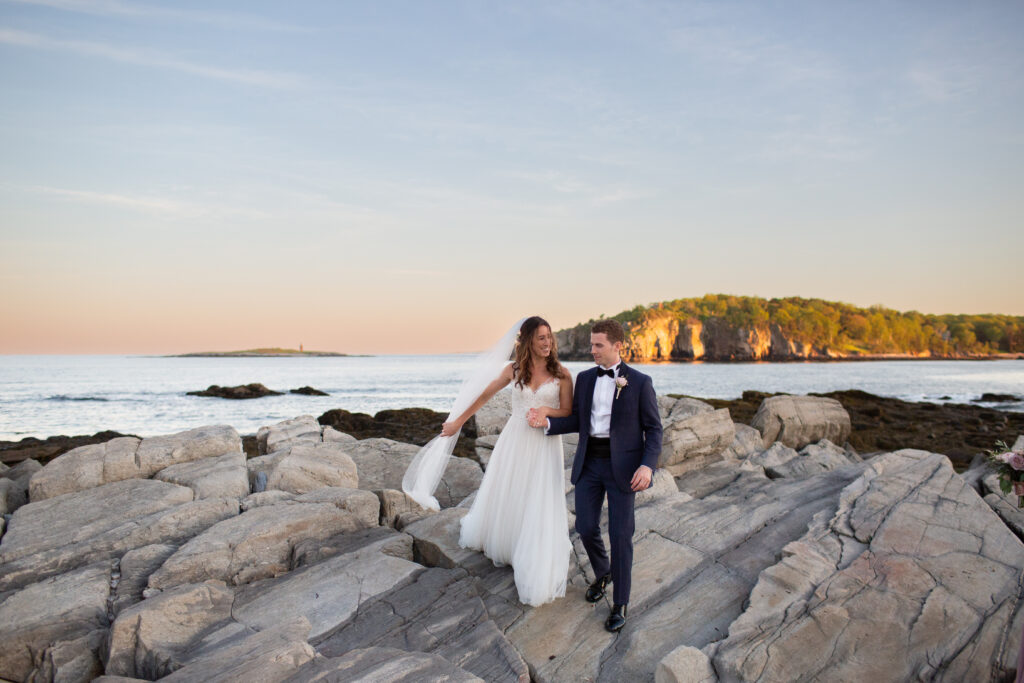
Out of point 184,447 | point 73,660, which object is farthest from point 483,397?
point 184,447

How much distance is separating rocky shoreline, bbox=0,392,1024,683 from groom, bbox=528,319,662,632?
2.39 feet

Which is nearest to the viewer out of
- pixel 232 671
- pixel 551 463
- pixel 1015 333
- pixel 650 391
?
pixel 232 671

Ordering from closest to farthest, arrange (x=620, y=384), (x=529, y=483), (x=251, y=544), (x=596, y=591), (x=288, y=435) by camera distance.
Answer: (x=620, y=384)
(x=596, y=591)
(x=529, y=483)
(x=251, y=544)
(x=288, y=435)

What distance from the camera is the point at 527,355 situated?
6.09m

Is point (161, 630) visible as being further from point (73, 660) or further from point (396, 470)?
point (396, 470)

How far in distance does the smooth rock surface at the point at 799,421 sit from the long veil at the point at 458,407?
31.2 ft

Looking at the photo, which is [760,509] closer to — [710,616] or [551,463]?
[710,616]

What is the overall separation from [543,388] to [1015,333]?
184987mm

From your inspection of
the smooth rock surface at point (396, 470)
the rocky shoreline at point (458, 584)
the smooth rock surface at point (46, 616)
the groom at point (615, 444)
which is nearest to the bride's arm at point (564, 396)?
the groom at point (615, 444)

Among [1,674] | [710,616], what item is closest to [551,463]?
[710,616]

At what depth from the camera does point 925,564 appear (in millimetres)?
5594

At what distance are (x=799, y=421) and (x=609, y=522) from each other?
11327 mm

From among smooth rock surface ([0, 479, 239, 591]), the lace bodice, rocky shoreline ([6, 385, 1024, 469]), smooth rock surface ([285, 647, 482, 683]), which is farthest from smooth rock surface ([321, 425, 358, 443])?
smooth rock surface ([285, 647, 482, 683])

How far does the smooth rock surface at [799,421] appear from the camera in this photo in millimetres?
14508
